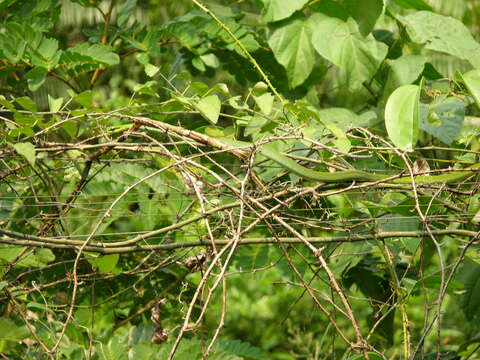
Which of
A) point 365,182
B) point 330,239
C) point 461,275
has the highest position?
point 365,182

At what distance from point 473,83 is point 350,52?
18.7 inches

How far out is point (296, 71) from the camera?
1627 millimetres

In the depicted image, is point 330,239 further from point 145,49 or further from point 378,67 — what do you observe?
point 145,49

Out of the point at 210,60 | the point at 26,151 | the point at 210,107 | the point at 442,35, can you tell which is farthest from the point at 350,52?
the point at 26,151

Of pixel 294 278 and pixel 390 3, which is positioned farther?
pixel 390 3

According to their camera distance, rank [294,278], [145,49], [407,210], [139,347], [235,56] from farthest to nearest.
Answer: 1. [235,56]
2. [145,49]
3. [294,278]
4. [139,347]
5. [407,210]

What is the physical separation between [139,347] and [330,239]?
20.6 inches

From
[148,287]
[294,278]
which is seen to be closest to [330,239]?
[294,278]

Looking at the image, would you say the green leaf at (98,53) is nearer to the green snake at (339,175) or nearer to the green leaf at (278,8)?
the green leaf at (278,8)

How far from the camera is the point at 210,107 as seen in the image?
1111 millimetres

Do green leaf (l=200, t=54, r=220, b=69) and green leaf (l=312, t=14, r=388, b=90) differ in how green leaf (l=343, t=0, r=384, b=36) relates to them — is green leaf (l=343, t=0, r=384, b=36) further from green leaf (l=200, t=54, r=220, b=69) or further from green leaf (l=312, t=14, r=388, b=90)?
green leaf (l=200, t=54, r=220, b=69)

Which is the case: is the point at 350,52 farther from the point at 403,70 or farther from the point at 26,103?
the point at 26,103

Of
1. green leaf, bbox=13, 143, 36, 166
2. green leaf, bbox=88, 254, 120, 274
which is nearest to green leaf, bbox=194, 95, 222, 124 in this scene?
green leaf, bbox=13, 143, 36, 166

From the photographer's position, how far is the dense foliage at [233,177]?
1.14 meters
